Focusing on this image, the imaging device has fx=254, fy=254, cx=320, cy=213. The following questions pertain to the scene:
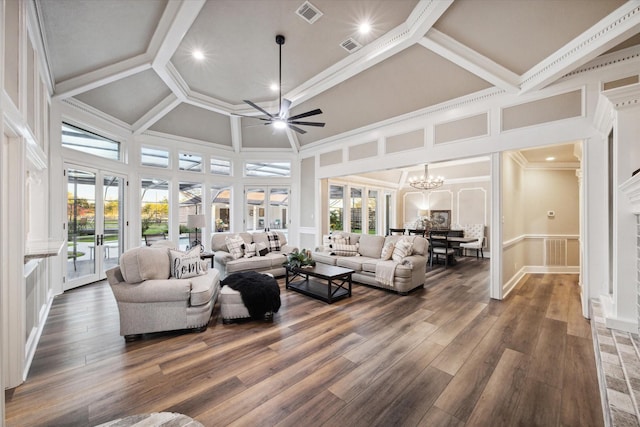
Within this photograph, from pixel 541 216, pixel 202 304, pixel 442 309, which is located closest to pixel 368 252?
pixel 442 309

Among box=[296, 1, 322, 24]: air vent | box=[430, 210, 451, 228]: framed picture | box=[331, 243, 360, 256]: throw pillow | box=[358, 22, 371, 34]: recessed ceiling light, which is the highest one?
box=[358, 22, 371, 34]: recessed ceiling light

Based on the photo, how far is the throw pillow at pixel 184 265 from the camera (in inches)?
128

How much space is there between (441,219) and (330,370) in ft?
26.3

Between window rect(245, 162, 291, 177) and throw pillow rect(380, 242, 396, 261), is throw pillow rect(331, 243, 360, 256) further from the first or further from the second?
window rect(245, 162, 291, 177)

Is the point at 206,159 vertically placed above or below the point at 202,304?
above

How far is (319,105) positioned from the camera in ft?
18.3

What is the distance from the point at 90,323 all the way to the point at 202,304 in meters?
1.53

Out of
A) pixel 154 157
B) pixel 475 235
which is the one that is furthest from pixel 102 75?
pixel 475 235

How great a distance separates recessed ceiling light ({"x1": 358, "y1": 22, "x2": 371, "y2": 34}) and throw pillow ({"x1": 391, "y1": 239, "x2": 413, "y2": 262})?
3.41 m

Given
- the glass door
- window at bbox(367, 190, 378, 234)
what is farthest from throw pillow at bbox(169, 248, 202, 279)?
window at bbox(367, 190, 378, 234)

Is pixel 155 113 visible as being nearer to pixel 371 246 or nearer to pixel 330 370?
pixel 371 246

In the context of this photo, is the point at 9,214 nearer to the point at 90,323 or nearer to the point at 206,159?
the point at 90,323

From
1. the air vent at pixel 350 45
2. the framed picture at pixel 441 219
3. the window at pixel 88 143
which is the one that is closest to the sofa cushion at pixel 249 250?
the window at pixel 88 143

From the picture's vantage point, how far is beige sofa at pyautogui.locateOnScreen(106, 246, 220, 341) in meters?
2.73
